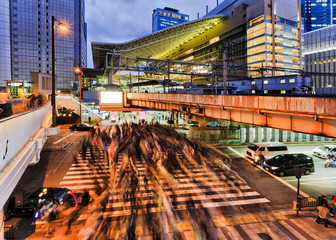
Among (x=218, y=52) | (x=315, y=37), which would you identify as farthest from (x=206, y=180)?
(x=315, y=37)

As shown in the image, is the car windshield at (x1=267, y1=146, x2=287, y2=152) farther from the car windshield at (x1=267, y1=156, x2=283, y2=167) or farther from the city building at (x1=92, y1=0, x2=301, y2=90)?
the city building at (x1=92, y1=0, x2=301, y2=90)

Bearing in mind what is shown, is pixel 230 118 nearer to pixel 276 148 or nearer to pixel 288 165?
pixel 288 165

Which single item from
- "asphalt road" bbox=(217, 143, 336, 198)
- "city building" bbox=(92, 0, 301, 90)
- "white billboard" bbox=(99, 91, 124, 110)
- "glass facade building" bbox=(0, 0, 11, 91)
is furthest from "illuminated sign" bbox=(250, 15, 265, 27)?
"glass facade building" bbox=(0, 0, 11, 91)

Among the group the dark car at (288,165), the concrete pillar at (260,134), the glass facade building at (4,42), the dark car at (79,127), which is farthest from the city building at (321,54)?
the glass facade building at (4,42)

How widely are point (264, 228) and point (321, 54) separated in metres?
102

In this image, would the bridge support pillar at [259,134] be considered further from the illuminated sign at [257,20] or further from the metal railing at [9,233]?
the illuminated sign at [257,20]

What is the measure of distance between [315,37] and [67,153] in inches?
4199

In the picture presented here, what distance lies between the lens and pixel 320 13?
144m

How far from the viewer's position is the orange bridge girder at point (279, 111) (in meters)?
9.31

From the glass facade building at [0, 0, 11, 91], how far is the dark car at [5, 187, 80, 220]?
89.0 meters

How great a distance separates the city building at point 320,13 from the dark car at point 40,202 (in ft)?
613

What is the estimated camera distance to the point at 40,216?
9.95 m

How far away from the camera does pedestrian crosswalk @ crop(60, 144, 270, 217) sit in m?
11.3

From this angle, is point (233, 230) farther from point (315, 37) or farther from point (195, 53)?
point (315, 37)
